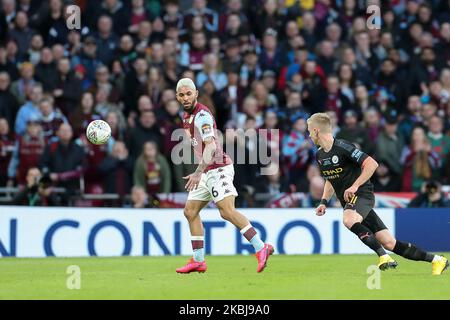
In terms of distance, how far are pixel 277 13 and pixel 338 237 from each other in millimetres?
5978

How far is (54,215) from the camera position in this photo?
17.8 metres

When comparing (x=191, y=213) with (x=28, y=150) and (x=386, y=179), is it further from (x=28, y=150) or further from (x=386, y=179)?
(x=386, y=179)

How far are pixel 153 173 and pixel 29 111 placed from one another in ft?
8.55

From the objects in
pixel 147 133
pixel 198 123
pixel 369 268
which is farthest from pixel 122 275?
pixel 147 133

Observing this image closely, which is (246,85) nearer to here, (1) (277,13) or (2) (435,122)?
(1) (277,13)

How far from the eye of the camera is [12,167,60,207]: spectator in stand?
18.4 meters

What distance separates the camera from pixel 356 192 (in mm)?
13031

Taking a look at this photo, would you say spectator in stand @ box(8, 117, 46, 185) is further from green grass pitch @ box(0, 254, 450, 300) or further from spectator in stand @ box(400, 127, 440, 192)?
spectator in stand @ box(400, 127, 440, 192)

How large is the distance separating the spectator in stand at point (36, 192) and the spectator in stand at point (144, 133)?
1.73 m

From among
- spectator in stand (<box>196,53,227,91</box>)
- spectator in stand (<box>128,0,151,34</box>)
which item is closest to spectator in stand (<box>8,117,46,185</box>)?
spectator in stand (<box>196,53,227,91</box>)

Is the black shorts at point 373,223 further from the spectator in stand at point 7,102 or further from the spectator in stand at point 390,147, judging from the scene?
the spectator in stand at point 7,102

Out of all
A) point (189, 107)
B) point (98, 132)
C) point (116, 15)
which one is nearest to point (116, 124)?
point (116, 15)

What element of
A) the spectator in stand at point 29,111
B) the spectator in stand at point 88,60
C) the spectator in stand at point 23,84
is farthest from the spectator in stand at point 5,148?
the spectator in stand at point 88,60

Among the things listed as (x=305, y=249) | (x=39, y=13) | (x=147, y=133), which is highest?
(x=39, y=13)
